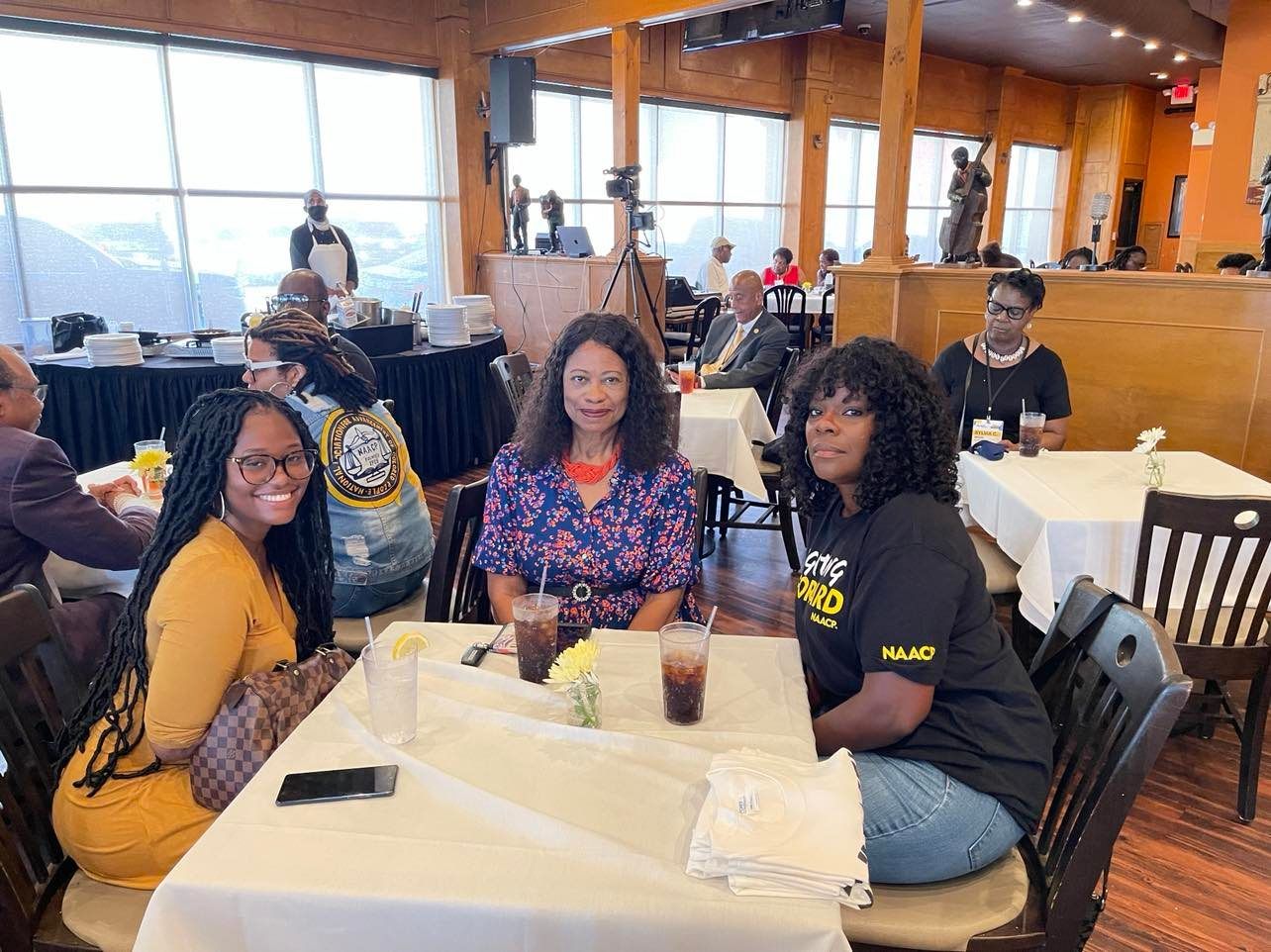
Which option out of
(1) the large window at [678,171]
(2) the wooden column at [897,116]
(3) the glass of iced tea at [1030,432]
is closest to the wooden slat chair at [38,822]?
(3) the glass of iced tea at [1030,432]

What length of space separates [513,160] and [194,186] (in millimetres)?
3044

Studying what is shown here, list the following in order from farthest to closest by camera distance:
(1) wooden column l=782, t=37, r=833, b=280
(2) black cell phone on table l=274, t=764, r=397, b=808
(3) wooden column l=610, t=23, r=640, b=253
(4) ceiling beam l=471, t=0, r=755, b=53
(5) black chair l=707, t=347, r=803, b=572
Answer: (1) wooden column l=782, t=37, r=833, b=280 < (3) wooden column l=610, t=23, r=640, b=253 < (4) ceiling beam l=471, t=0, r=755, b=53 < (5) black chair l=707, t=347, r=803, b=572 < (2) black cell phone on table l=274, t=764, r=397, b=808

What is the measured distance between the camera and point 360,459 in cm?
222

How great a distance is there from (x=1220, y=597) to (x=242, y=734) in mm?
2168

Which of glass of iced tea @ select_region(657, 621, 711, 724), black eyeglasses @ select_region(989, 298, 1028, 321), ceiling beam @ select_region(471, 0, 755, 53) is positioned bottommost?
glass of iced tea @ select_region(657, 621, 711, 724)

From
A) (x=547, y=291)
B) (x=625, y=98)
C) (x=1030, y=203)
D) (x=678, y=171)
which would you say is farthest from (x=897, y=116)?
(x=1030, y=203)

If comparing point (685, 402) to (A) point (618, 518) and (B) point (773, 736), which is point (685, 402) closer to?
(A) point (618, 518)

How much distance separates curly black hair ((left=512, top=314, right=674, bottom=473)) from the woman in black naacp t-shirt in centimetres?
50

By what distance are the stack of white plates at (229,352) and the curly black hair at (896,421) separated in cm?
379

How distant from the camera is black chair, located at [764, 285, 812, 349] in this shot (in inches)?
312

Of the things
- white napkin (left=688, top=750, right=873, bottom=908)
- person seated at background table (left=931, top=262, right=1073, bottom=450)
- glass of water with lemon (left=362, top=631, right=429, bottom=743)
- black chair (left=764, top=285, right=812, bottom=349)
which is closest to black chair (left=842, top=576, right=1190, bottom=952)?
white napkin (left=688, top=750, right=873, bottom=908)

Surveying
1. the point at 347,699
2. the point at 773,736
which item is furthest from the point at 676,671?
the point at 347,699

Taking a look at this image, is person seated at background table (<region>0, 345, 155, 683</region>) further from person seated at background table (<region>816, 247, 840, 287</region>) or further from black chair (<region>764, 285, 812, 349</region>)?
person seated at background table (<region>816, 247, 840, 287</region>)

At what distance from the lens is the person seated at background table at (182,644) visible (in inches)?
50.7
